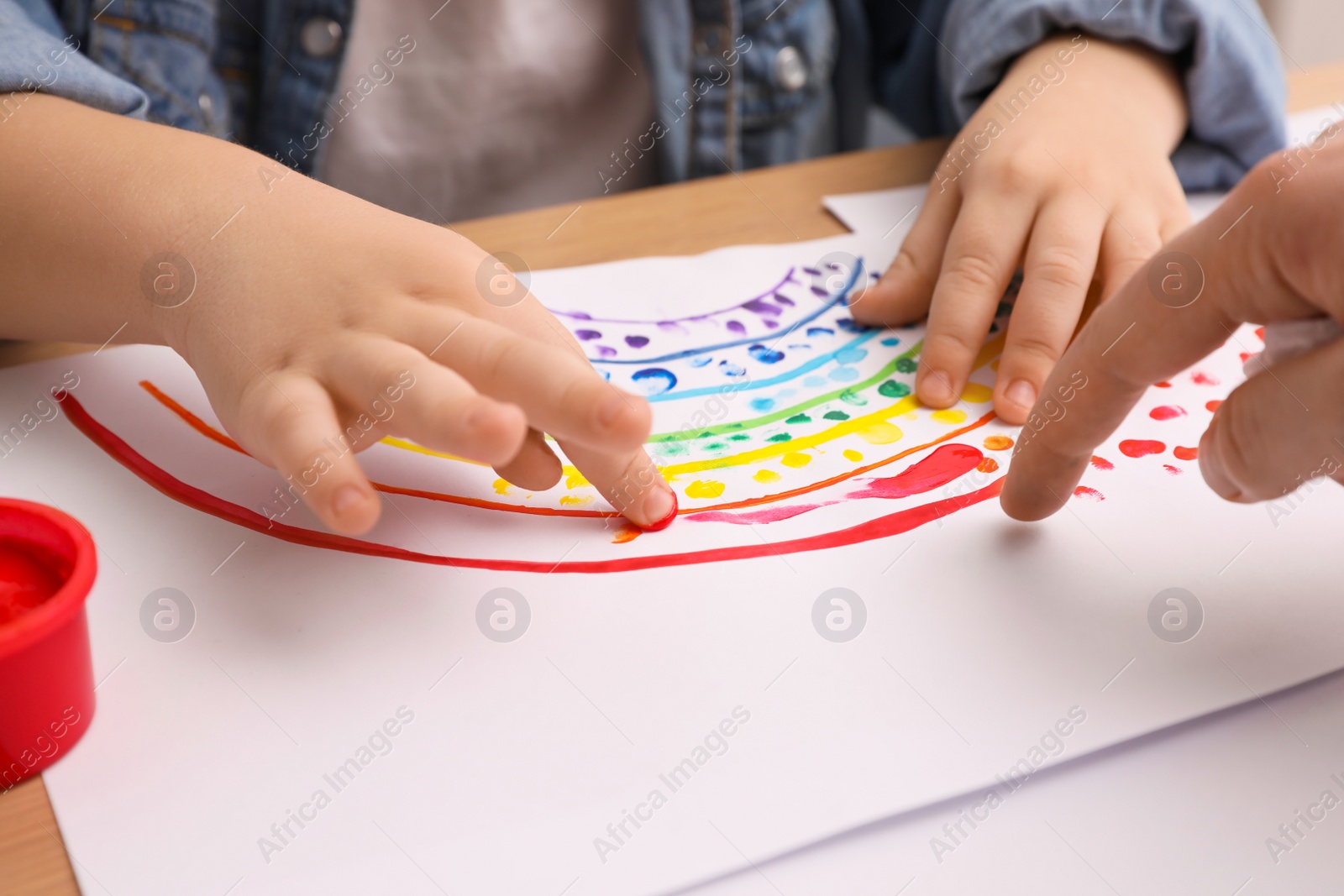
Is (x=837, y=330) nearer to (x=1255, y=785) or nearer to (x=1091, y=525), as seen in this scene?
(x=1091, y=525)

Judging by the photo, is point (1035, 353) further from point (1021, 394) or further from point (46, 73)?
point (46, 73)

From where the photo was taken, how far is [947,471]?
0.45m

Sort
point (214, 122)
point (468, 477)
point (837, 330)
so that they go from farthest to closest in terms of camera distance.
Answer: point (214, 122) → point (837, 330) → point (468, 477)

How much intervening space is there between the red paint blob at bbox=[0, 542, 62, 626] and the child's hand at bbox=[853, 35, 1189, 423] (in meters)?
0.39

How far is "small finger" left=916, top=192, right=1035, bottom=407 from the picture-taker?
1.67 feet

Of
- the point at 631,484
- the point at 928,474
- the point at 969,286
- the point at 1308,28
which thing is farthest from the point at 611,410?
the point at 1308,28

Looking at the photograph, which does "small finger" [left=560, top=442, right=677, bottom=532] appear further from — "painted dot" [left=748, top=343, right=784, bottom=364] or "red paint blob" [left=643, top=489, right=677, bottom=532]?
"painted dot" [left=748, top=343, right=784, bottom=364]

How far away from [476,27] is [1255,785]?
76 cm

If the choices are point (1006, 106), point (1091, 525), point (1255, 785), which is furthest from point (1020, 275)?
point (1255, 785)

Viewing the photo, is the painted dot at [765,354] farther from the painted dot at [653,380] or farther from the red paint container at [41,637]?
the red paint container at [41,637]

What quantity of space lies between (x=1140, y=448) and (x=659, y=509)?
0.76 ft

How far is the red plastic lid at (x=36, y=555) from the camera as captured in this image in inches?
12.6

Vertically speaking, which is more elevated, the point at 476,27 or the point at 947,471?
the point at 476,27

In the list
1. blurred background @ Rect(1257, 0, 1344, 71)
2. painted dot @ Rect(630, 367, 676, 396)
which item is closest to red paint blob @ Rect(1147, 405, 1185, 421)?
painted dot @ Rect(630, 367, 676, 396)
